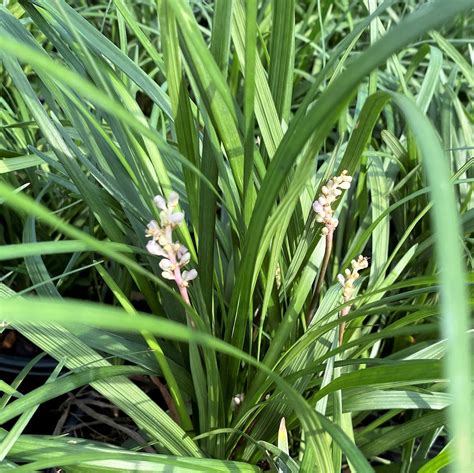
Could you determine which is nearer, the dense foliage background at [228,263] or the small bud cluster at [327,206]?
the dense foliage background at [228,263]

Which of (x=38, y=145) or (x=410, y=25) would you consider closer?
(x=410, y=25)

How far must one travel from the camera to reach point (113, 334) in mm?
634

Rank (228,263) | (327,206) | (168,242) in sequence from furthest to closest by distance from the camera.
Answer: (228,263) → (327,206) → (168,242)

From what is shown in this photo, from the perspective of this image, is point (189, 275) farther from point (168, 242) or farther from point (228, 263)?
point (228, 263)

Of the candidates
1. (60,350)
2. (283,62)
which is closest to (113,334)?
(60,350)

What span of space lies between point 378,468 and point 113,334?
0.36 meters

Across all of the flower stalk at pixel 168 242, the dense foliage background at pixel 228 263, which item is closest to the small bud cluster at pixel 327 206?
the dense foliage background at pixel 228 263

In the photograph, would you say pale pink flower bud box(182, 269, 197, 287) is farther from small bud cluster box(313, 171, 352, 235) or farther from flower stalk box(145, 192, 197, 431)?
small bud cluster box(313, 171, 352, 235)

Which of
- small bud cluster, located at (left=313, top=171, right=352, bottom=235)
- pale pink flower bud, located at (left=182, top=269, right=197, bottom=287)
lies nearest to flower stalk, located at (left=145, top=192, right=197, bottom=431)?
pale pink flower bud, located at (left=182, top=269, right=197, bottom=287)

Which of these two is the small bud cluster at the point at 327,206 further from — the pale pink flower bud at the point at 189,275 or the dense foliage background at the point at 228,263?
the pale pink flower bud at the point at 189,275

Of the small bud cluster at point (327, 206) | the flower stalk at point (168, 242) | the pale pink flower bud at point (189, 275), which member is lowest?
the pale pink flower bud at point (189, 275)

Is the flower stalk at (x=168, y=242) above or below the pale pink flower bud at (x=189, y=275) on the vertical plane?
above

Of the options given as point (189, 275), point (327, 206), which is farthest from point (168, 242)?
point (327, 206)

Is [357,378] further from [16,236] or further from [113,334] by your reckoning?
[16,236]
